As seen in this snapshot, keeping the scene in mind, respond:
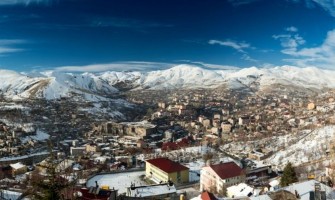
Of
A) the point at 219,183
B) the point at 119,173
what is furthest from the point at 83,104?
the point at 219,183

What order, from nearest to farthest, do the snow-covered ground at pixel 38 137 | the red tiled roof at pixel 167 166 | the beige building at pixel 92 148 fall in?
the red tiled roof at pixel 167 166 < the beige building at pixel 92 148 < the snow-covered ground at pixel 38 137

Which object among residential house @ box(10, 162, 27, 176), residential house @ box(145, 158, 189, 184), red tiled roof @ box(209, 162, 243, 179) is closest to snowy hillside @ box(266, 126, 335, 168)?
red tiled roof @ box(209, 162, 243, 179)

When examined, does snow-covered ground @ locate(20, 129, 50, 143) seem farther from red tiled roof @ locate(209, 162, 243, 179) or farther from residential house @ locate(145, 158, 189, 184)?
red tiled roof @ locate(209, 162, 243, 179)

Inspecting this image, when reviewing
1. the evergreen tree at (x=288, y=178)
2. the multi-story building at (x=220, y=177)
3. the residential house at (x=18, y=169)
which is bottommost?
the residential house at (x=18, y=169)

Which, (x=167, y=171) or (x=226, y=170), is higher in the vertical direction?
(x=226, y=170)

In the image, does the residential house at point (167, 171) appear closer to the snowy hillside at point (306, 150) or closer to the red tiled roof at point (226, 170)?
the red tiled roof at point (226, 170)

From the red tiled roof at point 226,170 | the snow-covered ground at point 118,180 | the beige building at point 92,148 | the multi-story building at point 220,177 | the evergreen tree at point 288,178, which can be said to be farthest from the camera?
the beige building at point 92,148

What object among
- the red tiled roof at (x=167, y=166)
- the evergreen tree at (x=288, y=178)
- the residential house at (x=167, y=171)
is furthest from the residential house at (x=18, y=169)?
the evergreen tree at (x=288, y=178)

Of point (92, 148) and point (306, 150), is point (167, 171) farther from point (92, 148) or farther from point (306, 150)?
point (92, 148)

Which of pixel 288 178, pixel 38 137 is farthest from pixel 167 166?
pixel 38 137
